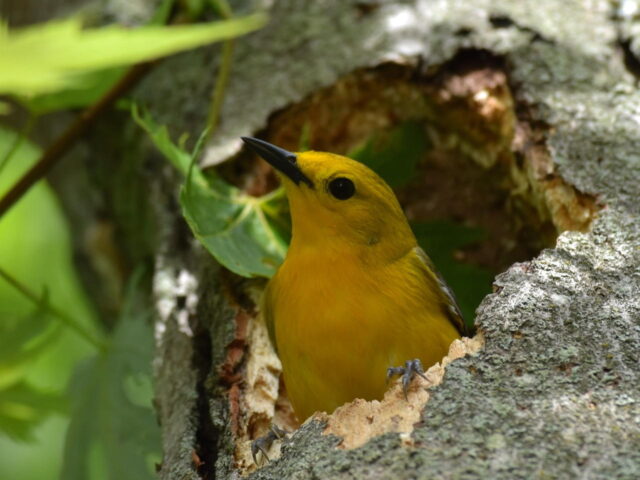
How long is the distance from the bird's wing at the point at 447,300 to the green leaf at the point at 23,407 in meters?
1.88

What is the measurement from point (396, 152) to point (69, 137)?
1.82 metres

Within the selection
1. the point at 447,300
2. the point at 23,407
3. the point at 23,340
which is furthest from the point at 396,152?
the point at 23,407

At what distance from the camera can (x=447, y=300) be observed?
3703mm

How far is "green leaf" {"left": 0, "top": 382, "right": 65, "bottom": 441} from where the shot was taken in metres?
3.86

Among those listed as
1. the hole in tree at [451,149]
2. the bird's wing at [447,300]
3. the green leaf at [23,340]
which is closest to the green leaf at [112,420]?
the green leaf at [23,340]

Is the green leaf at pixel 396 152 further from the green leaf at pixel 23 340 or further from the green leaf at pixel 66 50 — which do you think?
the green leaf at pixel 66 50

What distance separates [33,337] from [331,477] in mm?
2183

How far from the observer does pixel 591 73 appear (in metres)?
3.93

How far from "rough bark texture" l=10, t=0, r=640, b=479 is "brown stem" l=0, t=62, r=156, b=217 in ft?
1.01

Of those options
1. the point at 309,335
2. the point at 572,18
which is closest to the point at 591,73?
the point at 572,18

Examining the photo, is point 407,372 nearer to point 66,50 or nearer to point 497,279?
point 497,279

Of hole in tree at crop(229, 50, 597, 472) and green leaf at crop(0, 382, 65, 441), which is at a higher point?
hole in tree at crop(229, 50, 597, 472)

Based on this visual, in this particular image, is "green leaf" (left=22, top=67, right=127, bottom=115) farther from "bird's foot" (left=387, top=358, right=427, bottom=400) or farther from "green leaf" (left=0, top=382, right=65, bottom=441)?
"bird's foot" (left=387, top=358, right=427, bottom=400)

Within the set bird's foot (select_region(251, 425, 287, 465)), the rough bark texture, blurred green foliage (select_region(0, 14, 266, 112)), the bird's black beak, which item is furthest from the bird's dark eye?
blurred green foliage (select_region(0, 14, 266, 112))
